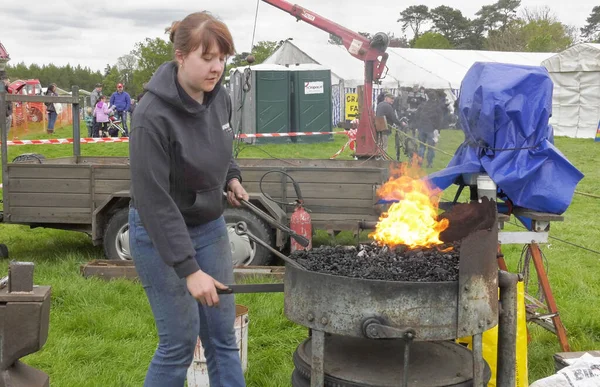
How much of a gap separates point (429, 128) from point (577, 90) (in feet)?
52.2

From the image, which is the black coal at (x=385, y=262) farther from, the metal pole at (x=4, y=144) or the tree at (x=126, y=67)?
the tree at (x=126, y=67)

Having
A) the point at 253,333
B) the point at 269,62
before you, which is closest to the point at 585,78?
the point at 269,62

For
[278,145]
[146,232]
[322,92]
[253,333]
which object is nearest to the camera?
[146,232]

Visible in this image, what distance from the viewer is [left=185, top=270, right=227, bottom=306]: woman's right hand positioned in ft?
8.56

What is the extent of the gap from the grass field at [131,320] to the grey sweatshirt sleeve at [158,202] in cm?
179

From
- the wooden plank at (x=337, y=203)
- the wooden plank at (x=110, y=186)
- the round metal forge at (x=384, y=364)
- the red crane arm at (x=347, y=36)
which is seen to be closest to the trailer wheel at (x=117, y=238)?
the wooden plank at (x=110, y=186)

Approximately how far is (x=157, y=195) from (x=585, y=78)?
23804 mm

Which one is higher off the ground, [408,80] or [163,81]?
[408,80]

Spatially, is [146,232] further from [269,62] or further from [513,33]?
[513,33]

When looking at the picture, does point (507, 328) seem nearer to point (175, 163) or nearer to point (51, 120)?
point (175, 163)

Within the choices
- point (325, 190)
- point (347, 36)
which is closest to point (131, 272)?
point (325, 190)

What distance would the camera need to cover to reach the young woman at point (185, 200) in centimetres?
262

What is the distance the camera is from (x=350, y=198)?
6.35m

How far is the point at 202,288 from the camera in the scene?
2609mm
